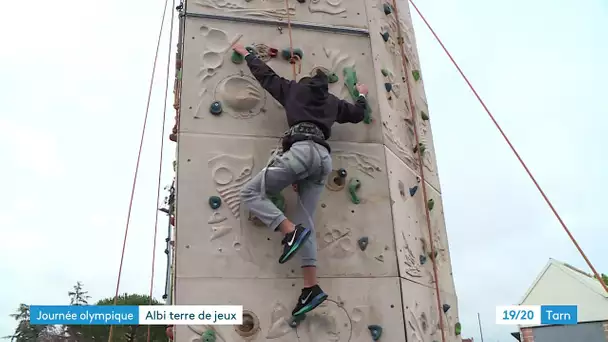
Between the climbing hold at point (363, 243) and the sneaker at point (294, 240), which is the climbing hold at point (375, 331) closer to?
the climbing hold at point (363, 243)

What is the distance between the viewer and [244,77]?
15.2 feet

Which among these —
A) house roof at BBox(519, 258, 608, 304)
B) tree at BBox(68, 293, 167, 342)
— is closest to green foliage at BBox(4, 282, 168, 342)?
tree at BBox(68, 293, 167, 342)

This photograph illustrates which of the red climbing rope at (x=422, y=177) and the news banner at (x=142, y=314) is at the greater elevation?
the red climbing rope at (x=422, y=177)

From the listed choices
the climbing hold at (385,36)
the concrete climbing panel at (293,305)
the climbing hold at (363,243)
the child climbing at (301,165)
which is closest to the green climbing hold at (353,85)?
the child climbing at (301,165)

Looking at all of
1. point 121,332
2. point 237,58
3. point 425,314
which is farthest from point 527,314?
point 121,332

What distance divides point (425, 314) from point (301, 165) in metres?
1.75

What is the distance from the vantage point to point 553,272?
13.8 meters

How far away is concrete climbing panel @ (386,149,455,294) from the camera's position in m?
4.54

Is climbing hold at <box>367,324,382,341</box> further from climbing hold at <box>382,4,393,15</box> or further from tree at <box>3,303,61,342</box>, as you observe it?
tree at <box>3,303,61,342</box>

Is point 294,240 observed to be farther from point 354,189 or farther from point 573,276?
point 573,276

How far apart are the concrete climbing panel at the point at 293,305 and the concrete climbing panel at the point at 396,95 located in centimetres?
142

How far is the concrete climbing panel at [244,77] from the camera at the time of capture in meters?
4.45

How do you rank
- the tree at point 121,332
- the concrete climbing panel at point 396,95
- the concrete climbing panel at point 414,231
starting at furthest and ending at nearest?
the tree at point 121,332 → the concrete climbing panel at point 396,95 → the concrete climbing panel at point 414,231

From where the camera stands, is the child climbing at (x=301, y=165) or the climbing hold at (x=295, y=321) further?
the climbing hold at (x=295, y=321)
